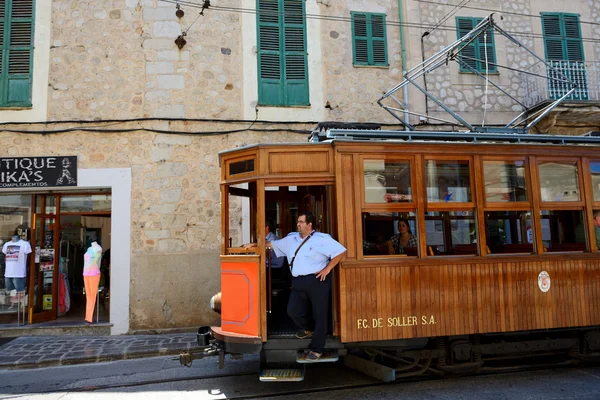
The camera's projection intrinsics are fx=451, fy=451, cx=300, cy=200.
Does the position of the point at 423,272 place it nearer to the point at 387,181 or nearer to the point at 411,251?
the point at 411,251

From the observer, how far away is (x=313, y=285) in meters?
4.67

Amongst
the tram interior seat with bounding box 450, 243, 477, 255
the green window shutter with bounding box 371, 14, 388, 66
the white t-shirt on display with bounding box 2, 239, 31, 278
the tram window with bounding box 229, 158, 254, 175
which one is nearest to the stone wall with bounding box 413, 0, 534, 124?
the green window shutter with bounding box 371, 14, 388, 66

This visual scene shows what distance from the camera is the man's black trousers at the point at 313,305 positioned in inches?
184

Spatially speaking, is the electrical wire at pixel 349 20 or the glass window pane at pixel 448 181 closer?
the glass window pane at pixel 448 181

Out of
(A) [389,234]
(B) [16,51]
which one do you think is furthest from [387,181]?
(B) [16,51]

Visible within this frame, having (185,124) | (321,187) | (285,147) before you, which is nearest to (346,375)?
(321,187)

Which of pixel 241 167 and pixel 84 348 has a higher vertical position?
pixel 241 167

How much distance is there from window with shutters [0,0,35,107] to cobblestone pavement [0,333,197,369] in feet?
15.1

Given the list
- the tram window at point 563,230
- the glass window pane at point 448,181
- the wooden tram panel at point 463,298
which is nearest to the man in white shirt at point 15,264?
the wooden tram panel at point 463,298

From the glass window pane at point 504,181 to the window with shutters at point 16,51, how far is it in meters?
8.54

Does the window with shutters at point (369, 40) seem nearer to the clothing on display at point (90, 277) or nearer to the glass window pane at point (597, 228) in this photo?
the glass window pane at point (597, 228)

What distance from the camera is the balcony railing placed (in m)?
10.1

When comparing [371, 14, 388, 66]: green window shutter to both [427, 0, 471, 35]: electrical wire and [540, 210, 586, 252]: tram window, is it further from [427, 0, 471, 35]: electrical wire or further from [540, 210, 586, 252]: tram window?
[540, 210, 586, 252]: tram window

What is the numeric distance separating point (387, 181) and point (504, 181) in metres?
1.49
